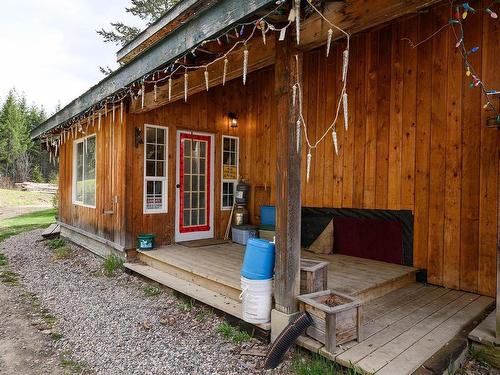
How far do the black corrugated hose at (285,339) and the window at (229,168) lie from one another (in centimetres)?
363

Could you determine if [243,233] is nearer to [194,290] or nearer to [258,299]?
[194,290]

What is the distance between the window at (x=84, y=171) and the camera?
6178 mm

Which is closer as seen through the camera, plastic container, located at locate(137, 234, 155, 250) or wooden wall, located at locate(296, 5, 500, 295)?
wooden wall, located at locate(296, 5, 500, 295)

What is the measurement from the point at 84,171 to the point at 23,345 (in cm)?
439

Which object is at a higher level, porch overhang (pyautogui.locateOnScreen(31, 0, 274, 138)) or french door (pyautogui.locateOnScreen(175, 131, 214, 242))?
porch overhang (pyautogui.locateOnScreen(31, 0, 274, 138))

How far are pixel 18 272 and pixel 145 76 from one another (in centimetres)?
397

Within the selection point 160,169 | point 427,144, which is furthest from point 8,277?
point 427,144

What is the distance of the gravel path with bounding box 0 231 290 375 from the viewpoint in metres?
2.40

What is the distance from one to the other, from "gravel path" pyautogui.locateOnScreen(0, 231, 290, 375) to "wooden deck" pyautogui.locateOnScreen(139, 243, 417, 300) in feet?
1.10

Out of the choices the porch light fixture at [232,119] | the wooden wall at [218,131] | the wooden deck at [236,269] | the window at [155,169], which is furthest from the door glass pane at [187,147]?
the wooden deck at [236,269]

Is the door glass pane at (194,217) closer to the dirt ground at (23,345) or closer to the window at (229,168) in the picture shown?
the window at (229,168)

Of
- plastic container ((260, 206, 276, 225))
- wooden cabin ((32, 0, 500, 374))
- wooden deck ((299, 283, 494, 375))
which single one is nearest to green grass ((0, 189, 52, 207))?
wooden cabin ((32, 0, 500, 374))

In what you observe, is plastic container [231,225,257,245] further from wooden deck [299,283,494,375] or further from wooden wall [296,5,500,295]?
wooden deck [299,283,494,375]

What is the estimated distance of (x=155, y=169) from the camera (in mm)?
4988
